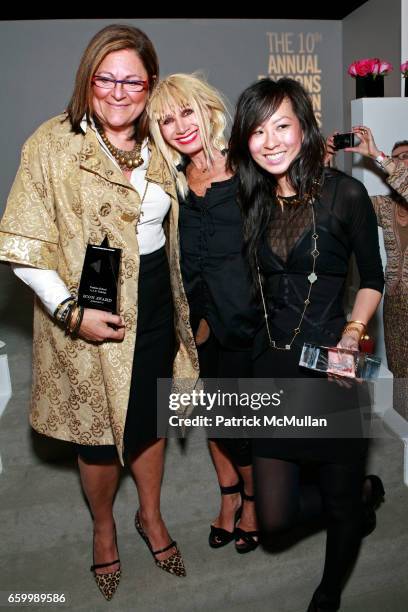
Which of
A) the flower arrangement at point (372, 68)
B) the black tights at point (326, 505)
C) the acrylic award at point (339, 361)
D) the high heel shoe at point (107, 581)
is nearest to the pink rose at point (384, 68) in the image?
the flower arrangement at point (372, 68)

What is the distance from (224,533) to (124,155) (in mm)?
1346

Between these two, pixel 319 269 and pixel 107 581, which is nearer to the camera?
pixel 319 269

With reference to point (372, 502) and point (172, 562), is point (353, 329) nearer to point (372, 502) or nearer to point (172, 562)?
point (372, 502)

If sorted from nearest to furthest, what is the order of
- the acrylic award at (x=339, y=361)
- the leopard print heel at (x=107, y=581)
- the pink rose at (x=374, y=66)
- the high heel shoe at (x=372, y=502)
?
1. the acrylic award at (x=339, y=361)
2. the leopard print heel at (x=107, y=581)
3. the high heel shoe at (x=372, y=502)
4. the pink rose at (x=374, y=66)

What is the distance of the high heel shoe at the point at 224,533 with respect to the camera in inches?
94.0

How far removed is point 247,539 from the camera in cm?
237

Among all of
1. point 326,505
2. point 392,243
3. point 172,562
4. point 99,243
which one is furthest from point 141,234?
point 392,243

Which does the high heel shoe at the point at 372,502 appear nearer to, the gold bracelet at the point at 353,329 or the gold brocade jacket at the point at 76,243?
the gold bracelet at the point at 353,329

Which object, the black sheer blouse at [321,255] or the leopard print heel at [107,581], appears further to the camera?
the leopard print heel at [107,581]

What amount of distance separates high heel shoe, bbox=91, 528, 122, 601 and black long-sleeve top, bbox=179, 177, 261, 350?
0.86m

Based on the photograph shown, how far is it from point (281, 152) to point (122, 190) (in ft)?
1.50

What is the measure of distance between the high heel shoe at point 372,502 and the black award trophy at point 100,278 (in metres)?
1.12

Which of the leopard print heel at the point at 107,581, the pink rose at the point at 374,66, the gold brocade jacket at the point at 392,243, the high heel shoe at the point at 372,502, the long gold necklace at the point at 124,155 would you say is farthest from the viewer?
the pink rose at the point at 374,66

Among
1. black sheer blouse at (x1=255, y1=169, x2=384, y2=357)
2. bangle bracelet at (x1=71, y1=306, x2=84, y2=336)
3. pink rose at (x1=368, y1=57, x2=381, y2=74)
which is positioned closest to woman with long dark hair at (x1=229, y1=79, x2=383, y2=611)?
black sheer blouse at (x1=255, y1=169, x2=384, y2=357)
